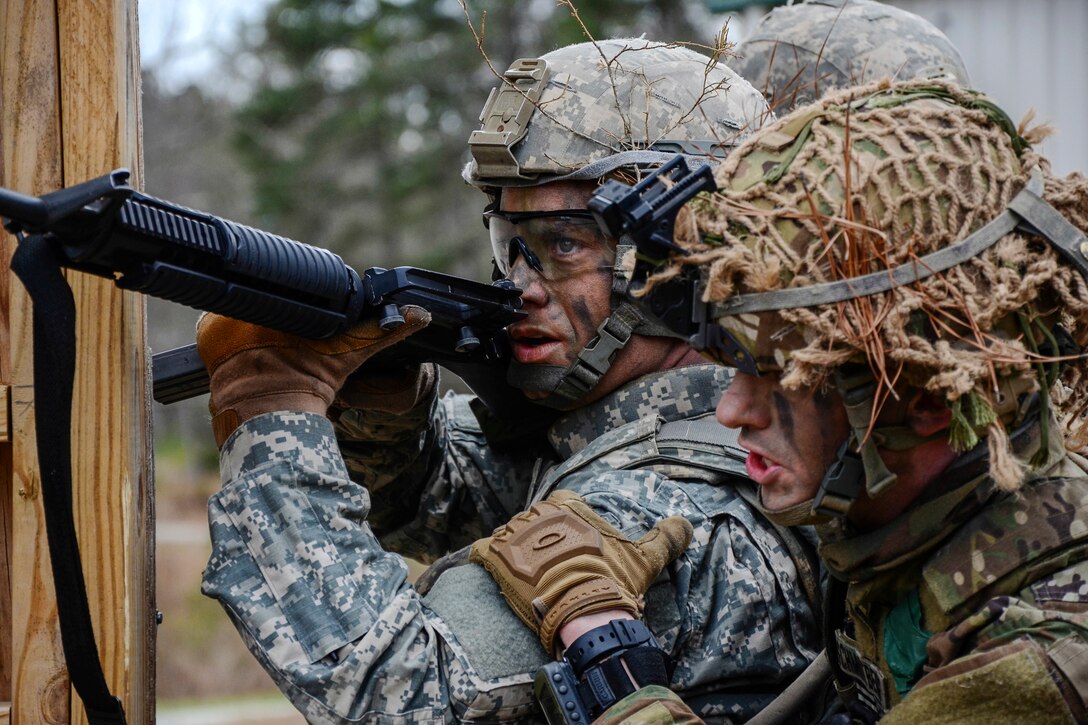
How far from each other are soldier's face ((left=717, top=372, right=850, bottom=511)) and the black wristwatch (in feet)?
1.37

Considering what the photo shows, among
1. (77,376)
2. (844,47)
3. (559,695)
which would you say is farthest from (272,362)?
(844,47)

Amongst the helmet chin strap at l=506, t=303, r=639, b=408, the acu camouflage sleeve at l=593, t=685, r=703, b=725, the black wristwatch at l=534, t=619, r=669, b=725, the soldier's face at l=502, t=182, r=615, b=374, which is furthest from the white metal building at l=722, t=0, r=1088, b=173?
the acu camouflage sleeve at l=593, t=685, r=703, b=725

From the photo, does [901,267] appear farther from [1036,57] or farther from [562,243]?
[1036,57]

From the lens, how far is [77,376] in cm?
244

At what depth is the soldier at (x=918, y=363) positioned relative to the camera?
225 centimetres

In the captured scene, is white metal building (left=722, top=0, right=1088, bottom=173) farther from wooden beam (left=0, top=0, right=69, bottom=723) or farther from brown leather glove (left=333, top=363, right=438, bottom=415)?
wooden beam (left=0, top=0, right=69, bottom=723)

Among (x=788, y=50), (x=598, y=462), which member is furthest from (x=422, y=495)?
(x=788, y=50)

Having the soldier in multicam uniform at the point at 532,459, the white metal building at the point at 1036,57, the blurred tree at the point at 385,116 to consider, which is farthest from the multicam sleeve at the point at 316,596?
the blurred tree at the point at 385,116

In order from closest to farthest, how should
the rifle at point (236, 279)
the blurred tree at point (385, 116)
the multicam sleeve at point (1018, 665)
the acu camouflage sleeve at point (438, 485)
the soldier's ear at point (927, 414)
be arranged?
the multicam sleeve at point (1018, 665) < the rifle at point (236, 279) < the soldier's ear at point (927, 414) < the acu camouflage sleeve at point (438, 485) < the blurred tree at point (385, 116)

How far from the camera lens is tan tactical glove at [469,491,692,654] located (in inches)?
104

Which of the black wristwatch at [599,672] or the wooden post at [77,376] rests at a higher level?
the wooden post at [77,376]

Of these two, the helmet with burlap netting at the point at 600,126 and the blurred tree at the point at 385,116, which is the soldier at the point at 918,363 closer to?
the helmet with burlap netting at the point at 600,126

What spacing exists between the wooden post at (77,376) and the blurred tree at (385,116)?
12878mm

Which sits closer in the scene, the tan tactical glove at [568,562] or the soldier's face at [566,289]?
the tan tactical glove at [568,562]
